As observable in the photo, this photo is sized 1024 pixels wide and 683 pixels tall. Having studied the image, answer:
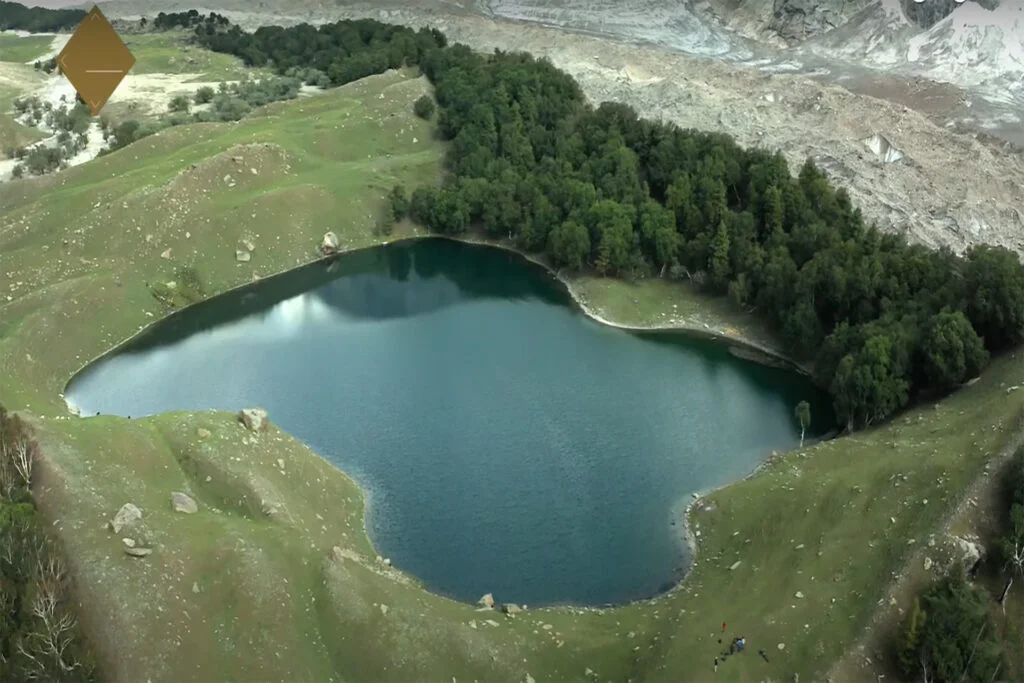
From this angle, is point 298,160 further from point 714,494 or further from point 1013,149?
point 1013,149

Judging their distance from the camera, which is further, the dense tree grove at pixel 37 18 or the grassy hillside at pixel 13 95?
the dense tree grove at pixel 37 18

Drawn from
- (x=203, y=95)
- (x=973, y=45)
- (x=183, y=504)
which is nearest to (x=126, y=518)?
(x=183, y=504)

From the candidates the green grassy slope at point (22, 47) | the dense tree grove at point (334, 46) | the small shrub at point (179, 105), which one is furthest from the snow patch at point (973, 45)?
the green grassy slope at point (22, 47)

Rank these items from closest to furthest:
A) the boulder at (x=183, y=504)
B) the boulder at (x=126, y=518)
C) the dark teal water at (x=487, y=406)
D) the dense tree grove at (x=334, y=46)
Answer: the boulder at (x=126, y=518) < the boulder at (x=183, y=504) < the dark teal water at (x=487, y=406) < the dense tree grove at (x=334, y=46)

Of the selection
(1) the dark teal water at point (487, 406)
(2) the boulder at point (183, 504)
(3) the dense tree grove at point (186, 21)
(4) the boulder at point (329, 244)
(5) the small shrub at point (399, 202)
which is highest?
(3) the dense tree grove at point (186, 21)

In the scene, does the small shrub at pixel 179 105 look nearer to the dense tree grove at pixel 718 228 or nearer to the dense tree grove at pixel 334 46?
the dense tree grove at pixel 334 46

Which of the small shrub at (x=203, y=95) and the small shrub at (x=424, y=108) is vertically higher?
the small shrub at (x=424, y=108)

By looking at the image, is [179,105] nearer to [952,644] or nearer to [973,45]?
[973,45]

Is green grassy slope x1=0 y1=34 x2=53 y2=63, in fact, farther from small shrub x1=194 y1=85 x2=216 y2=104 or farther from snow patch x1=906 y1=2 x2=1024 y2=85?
snow patch x1=906 y1=2 x2=1024 y2=85
